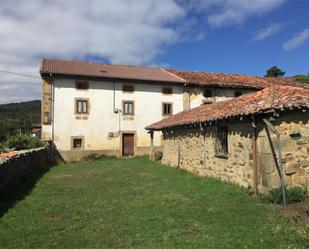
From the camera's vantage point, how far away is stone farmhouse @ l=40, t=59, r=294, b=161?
79.3ft

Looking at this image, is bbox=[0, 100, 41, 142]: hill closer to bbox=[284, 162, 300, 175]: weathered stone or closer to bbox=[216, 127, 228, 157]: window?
bbox=[216, 127, 228, 157]: window

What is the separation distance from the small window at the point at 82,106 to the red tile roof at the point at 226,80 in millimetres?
8594

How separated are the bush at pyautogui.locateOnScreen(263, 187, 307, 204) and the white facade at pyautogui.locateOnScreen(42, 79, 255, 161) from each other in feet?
59.5

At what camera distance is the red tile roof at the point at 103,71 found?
974 inches

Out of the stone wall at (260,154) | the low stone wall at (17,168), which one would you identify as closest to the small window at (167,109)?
the low stone wall at (17,168)

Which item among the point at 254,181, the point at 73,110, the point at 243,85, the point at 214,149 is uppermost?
the point at 243,85

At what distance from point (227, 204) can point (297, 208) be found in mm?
1694

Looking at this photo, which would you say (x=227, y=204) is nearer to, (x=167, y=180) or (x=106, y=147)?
(x=167, y=180)

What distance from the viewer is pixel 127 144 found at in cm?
2628

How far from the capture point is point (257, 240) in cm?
581

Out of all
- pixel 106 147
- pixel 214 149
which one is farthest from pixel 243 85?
pixel 214 149

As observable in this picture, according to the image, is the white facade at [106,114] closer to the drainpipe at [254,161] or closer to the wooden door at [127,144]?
the wooden door at [127,144]

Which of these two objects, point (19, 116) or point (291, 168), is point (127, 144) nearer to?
point (291, 168)

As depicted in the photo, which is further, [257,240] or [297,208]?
[297,208]
